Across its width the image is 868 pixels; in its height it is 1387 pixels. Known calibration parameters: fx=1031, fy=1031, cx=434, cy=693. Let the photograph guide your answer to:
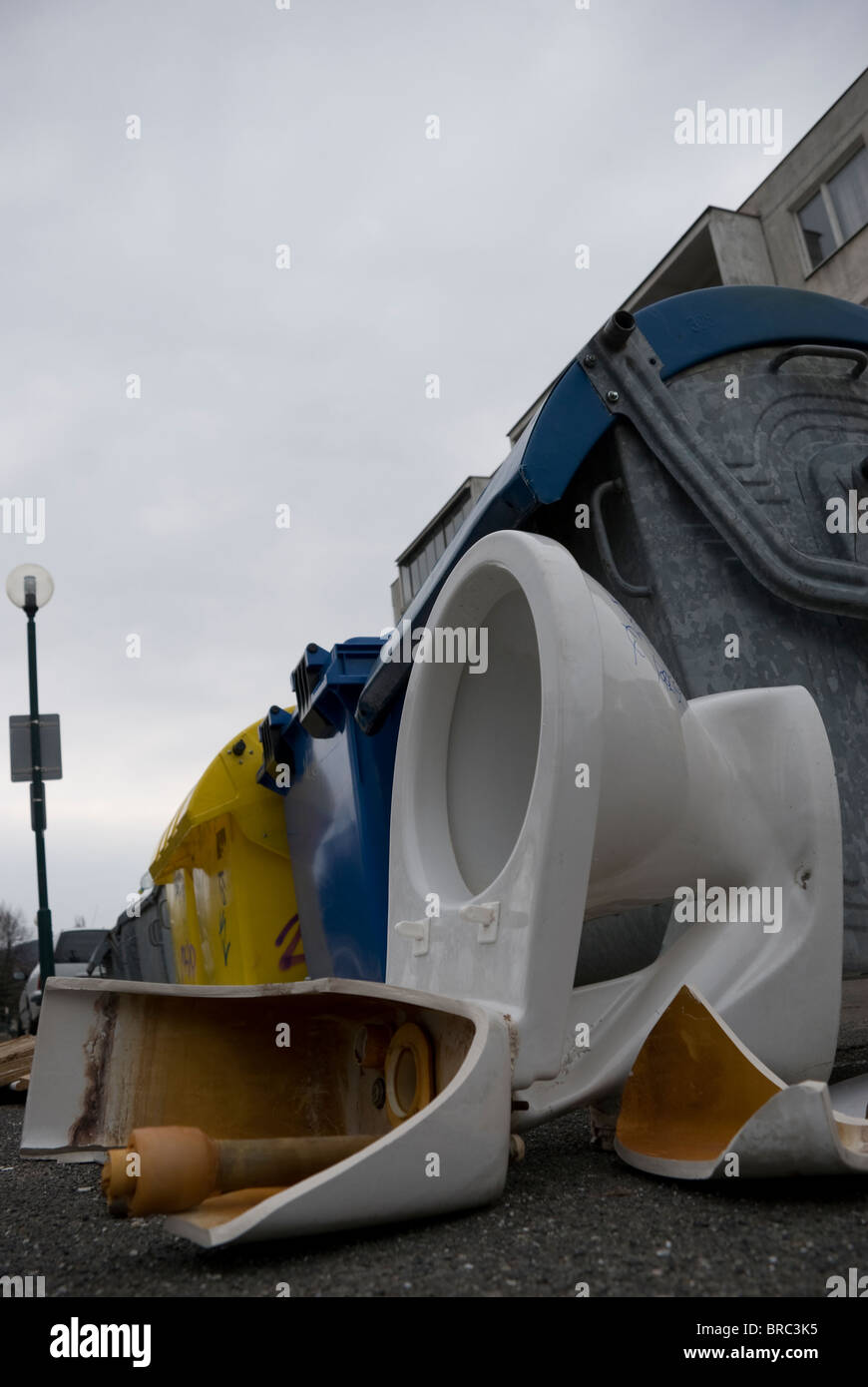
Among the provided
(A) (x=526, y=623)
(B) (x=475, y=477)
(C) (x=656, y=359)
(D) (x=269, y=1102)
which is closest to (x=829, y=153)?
(B) (x=475, y=477)

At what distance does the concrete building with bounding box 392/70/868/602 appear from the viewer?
1380 centimetres

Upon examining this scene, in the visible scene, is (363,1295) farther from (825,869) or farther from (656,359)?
(656,359)

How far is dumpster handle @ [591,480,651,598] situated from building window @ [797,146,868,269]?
42.7 ft

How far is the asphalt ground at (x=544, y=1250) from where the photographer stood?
1315 mm

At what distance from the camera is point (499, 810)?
270 cm

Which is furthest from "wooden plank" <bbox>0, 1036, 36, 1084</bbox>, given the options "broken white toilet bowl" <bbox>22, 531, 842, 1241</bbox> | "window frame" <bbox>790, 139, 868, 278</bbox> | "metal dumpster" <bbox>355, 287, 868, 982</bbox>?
"window frame" <bbox>790, 139, 868, 278</bbox>

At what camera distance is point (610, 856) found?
216 cm

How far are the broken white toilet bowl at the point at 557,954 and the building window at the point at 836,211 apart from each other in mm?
13854

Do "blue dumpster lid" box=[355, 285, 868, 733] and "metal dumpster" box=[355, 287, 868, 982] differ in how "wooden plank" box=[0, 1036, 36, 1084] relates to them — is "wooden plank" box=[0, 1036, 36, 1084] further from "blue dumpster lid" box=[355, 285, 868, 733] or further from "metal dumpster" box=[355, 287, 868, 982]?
"metal dumpster" box=[355, 287, 868, 982]

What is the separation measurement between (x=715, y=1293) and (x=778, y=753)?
1.34m

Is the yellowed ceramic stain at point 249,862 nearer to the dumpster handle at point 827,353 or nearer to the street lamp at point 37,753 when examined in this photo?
the dumpster handle at point 827,353

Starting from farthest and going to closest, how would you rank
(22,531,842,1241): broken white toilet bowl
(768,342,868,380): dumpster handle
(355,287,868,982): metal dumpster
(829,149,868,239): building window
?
1. (829,149,868,239): building window
2. (768,342,868,380): dumpster handle
3. (355,287,868,982): metal dumpster
4. (22,531,842,1241): broken white toilet bowl

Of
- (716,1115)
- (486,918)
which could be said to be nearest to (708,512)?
(486,918)

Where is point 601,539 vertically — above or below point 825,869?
above
